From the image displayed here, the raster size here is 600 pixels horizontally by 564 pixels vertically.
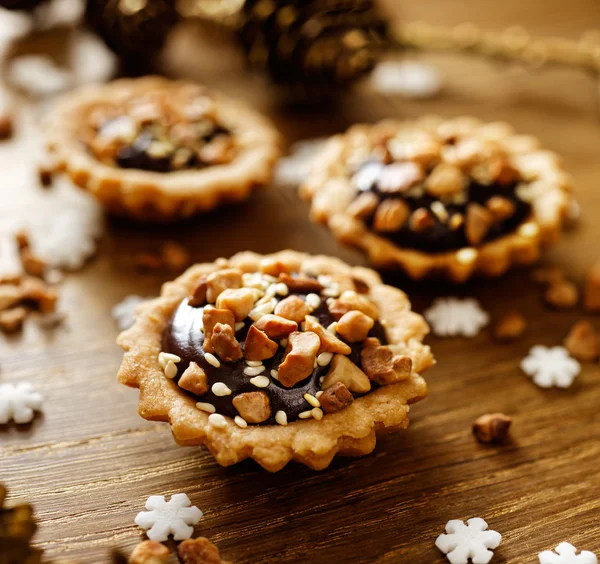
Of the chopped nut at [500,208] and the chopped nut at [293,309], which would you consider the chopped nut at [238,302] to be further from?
the chopped nut at [500,208]

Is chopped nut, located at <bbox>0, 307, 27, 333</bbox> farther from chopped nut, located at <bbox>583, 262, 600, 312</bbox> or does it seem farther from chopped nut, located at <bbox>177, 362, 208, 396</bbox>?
chopped nut, located at <bbox>583, 262, 600, 312</bbox>

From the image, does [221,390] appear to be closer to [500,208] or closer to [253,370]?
[253,370]

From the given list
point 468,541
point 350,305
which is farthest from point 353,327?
point 468,541

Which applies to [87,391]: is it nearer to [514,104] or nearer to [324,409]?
Answer: [324,409]

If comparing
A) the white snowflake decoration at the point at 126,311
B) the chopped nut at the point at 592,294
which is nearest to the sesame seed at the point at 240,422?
the white snowflake decoration at the point at 126,311

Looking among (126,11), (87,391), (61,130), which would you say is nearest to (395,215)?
(87,391)

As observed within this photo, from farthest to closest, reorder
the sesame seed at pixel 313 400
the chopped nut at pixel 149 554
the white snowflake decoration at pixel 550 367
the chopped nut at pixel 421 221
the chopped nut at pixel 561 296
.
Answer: the chopped nut at pixel 561 296 < the chopped nut at pixel 421 221 < the white snowflake decoration at pixel 550 367 < the sesame seed at pixel 313 400 < the chopped nut at pixel 149 554
